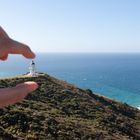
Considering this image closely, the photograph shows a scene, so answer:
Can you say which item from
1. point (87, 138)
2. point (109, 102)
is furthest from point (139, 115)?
point (87, 138)

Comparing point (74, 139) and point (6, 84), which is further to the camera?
point (6, 84)

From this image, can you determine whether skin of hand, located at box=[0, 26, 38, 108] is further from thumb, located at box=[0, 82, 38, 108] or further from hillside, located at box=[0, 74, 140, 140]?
hillside, located at box=[0, 74, 140, 140]

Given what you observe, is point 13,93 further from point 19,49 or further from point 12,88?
point 19,49

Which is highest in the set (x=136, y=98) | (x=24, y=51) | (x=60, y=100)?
(x=24, y=51)

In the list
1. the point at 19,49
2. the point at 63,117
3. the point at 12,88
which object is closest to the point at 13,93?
the point at 12,88

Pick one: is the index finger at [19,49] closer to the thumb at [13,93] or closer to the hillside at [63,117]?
the thumb at [13,93]

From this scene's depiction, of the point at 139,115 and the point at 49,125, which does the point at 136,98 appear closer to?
the point at 139,115

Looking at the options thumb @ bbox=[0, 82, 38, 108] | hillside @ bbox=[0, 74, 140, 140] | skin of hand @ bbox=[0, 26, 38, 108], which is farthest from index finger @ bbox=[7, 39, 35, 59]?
hillside @ bbox=[0, 74, 140, 140]

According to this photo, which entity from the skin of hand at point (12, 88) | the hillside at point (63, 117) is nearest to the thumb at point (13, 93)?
the skin of hand at point (12, 88)

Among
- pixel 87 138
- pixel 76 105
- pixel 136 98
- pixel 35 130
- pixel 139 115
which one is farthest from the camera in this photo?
pixel 136 98
